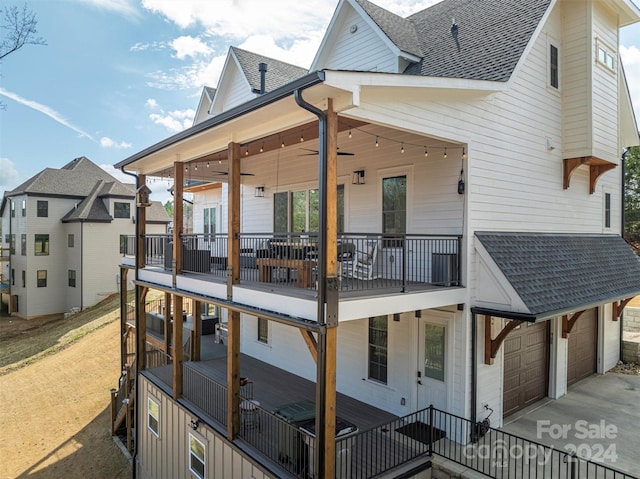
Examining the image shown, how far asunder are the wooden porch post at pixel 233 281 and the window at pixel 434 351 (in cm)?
369

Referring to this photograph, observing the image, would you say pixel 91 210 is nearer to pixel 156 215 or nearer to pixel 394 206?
pixel 156 215

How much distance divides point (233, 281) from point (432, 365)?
419 centimetres

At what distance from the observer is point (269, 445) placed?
282 inches

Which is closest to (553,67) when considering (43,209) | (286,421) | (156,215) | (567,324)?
(567,324)

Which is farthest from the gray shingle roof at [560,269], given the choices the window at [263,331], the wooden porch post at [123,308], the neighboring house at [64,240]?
the neighboring house at [64,240]

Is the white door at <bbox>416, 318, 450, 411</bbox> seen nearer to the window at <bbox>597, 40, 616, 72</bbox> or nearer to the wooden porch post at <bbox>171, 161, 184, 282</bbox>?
the wooden porch post at <bbox>171, 161, 184, 282</bbox>

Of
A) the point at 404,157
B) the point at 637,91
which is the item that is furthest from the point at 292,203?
the point at 637,91

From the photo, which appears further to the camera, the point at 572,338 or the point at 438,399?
the point at 572,338

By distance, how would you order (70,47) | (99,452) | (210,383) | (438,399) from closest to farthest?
(438,399)
(210,383)
(99,452)
(70,47)

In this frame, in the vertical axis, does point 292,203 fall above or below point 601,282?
above

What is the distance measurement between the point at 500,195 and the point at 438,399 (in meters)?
4.25

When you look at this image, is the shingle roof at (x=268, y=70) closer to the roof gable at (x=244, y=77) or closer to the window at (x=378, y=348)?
the roof gable at (x=244, y=77)

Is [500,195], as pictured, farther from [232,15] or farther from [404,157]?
[232,15]

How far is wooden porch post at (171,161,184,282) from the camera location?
9.48 meters
